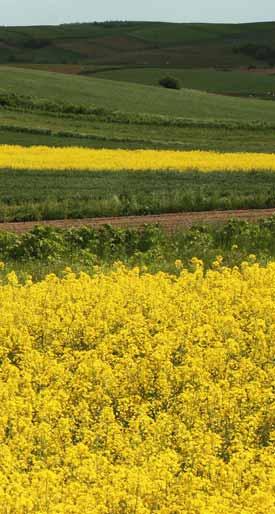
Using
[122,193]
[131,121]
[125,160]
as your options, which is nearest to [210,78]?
[131,121]

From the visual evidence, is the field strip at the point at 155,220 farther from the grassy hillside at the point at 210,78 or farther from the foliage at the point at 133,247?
the grassy hillside at the point at 210,78

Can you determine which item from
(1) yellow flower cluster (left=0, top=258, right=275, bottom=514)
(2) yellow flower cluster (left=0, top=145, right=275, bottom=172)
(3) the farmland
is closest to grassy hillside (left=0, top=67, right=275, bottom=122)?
(2) yellow flower cluster (left=0, top=145, right=275, bottom=172)

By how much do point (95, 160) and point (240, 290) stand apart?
82.4 feet

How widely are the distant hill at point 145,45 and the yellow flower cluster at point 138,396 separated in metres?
93.5

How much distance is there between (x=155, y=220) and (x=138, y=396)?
47.1 feet

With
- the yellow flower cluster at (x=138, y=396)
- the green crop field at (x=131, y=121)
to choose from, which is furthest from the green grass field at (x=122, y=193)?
the yellow flower cluster at (x=138, y=396)

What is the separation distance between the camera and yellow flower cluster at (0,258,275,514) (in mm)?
6699

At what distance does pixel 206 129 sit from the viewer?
57.3m

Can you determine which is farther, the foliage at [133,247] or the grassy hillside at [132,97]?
the grassy hillside at [132,97]

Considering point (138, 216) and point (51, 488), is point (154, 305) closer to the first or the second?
point (51, 488)

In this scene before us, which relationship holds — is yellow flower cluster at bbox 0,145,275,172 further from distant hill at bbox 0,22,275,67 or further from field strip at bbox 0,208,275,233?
distant hill at bbox 0,22,275,67

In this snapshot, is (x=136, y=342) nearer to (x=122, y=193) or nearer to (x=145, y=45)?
(x=122, y=193)

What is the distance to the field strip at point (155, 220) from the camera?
22.1 metres

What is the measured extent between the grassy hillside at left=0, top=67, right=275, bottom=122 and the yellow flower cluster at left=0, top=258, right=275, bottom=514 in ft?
161
